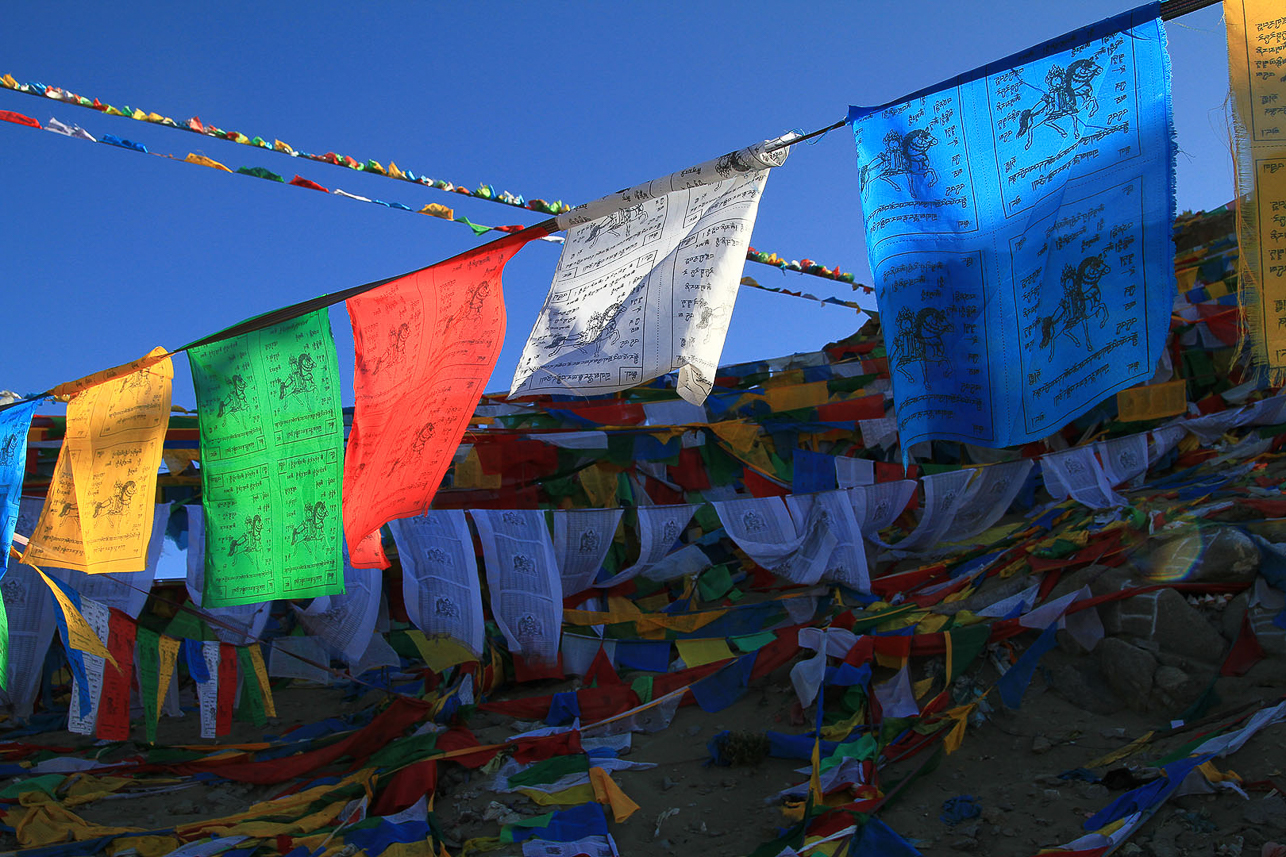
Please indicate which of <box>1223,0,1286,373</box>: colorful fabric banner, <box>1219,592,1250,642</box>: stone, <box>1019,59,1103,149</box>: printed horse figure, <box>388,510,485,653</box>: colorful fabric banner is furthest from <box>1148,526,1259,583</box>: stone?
<box>388,510,485,653</box>: colorful fabric banner

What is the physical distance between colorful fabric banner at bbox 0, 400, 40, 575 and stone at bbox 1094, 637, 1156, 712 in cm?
687

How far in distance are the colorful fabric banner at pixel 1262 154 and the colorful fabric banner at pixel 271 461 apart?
150 inches

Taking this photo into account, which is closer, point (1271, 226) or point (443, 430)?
point (1271, 226)

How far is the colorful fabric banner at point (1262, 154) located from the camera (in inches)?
109

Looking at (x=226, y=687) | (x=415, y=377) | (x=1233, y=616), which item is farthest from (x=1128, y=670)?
(x=226, y=687)

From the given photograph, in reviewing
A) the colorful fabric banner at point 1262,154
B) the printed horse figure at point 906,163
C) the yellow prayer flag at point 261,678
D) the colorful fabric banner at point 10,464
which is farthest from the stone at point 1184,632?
the colorful fabric banner at point 10,464

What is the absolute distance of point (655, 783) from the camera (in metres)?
6.68

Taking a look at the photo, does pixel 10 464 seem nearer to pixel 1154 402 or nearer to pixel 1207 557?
pixel 1207 557

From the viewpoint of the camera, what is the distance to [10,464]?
484 cm

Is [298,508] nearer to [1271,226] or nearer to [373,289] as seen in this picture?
[373,289]

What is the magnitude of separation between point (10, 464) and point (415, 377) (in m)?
2.46

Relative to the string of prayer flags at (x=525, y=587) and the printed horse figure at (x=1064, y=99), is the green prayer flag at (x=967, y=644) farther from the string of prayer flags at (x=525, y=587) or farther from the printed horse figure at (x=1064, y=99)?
the printed horse figure at (x=1064, y=99)

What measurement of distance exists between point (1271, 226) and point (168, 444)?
9.79 metres

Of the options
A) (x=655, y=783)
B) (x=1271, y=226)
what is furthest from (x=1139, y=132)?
(x=655, y=783)
